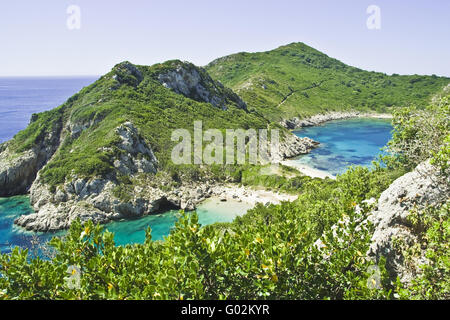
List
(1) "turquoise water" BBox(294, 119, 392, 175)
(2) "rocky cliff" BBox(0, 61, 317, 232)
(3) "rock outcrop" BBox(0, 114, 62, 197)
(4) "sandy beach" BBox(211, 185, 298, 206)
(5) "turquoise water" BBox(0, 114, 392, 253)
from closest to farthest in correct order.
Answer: (5) "turquoise water" BBox(0, 114, 392, 253), (2) "rocky cliff" BBox(0, 61, 317, 232), (4) "sandy beach" BBox(211, 185, 298, 206), (3) "rock outcrop" BBox(0, 114, 62, 197), (1) "turquoise water" BBox(294, 119, 392, 175)

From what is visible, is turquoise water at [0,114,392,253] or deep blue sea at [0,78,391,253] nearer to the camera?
turquoise water at [0,114,392,253]

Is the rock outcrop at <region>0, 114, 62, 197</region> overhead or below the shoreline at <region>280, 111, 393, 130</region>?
below

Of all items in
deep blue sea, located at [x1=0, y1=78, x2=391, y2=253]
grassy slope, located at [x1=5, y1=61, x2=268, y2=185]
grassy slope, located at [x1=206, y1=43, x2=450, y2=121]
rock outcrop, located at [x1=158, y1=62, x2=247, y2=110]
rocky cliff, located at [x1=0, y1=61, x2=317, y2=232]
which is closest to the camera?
deep blue sea, located at [x1=0, y1=78, x2=391, y2=253]

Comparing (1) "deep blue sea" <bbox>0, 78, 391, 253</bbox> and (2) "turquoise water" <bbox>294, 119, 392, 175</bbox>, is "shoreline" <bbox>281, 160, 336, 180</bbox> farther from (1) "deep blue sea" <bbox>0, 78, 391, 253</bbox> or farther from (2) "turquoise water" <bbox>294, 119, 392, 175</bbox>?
(1) "deep blue sea" <bbox>0, 78, 391, 253</bbox>

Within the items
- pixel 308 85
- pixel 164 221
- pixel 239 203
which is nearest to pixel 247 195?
pixel 239 203

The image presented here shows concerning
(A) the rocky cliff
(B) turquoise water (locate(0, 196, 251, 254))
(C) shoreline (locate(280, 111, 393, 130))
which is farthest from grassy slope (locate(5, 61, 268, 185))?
(C) shoreline (locate(280, 111, 393, 130))
